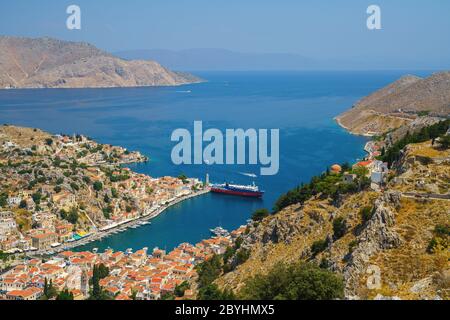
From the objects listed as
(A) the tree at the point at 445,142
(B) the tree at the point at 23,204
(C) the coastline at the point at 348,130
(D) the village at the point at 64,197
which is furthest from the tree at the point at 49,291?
(C) the coastline at the point at 348,130

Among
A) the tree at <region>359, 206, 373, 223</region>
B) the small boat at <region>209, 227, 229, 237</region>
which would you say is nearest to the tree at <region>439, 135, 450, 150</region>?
the tree at <region>359, 206, 373, 223</region>

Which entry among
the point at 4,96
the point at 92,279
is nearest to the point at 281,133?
the point at 92,279

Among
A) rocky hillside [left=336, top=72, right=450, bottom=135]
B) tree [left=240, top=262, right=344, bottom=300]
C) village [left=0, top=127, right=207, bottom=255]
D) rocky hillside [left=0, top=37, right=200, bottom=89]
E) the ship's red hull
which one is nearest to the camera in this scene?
tree [left=240, top=262, right=344, bottom=300]

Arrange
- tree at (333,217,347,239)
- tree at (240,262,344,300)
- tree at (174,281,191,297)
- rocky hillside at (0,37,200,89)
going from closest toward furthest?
tree at (240,262,344,300) → tree at (333,217,347,239) → tree at (174,281,191,297) → rocky hillside at (0,37,200,89)

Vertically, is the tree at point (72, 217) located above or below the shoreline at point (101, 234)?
above

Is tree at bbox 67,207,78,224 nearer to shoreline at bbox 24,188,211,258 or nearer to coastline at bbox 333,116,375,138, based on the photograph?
shoreline at bbox 24,188,211,258

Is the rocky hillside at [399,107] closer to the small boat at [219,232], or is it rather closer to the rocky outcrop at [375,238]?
the small boat at [219,232]

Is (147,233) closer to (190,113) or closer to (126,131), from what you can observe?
(126,131)
